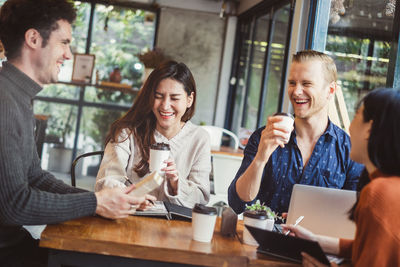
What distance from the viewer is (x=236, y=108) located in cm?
804

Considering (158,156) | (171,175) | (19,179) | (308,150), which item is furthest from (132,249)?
(308,150)

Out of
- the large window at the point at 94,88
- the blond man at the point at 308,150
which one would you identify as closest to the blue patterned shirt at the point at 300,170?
the blond man at the point at 308,150

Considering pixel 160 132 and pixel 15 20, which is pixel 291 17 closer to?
pixel 160 132

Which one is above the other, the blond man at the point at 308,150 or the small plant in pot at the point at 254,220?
the blond man at the point at 308,150

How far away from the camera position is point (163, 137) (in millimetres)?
2824

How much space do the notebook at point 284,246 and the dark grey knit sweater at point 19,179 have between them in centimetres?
61

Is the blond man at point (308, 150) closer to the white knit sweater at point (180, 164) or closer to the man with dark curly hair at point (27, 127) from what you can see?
the white knit sweater at point (180, 164)

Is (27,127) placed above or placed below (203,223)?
above

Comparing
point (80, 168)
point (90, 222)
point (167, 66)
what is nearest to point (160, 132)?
point (167, 66)

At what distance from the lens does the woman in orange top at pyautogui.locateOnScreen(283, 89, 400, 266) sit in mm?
1462

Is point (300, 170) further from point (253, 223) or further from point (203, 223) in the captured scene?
point (203, 223)

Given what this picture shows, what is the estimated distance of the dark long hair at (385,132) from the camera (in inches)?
60.8

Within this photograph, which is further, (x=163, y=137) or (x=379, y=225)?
(x=163, y=137)

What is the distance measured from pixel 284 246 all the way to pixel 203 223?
0.97 ft
